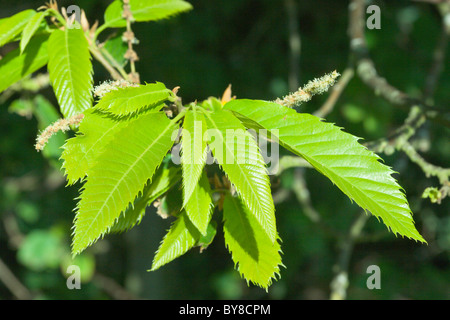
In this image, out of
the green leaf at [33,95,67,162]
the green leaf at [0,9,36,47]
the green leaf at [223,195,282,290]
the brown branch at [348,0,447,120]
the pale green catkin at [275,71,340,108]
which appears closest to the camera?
the pale green catkin at [275,71,340,108]

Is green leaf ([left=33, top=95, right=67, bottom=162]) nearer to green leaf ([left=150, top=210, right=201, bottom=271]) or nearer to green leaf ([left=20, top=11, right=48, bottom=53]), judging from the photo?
green leaf ([left=20, top=11, right=48, bottom=53])

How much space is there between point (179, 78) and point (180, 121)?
246 cm

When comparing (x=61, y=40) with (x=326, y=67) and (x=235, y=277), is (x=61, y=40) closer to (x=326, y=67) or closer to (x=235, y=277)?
(x=326, y=67)

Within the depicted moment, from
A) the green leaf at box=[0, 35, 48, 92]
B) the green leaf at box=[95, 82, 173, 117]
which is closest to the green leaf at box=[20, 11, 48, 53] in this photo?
the green leaf at box=[0, 35, 48, 92]

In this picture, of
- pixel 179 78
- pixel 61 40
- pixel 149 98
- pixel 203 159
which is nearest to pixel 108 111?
pixel 149 98

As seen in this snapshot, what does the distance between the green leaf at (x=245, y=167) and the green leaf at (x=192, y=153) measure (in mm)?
23

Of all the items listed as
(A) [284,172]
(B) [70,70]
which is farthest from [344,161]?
(A) [284,172]

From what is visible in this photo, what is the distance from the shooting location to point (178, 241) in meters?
1.14

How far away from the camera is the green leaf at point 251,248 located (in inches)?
44.2

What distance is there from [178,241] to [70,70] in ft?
1.68

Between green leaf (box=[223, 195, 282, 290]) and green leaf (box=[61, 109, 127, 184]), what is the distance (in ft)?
1.18

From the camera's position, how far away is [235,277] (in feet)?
14.2

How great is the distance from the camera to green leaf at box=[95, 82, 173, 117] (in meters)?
0.95

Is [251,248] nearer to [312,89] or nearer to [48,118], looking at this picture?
[312,89]
